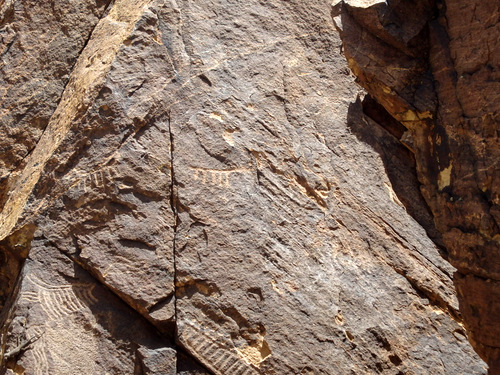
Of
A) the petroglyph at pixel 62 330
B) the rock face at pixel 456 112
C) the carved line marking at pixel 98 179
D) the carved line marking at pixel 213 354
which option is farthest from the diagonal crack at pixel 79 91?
the rock face at pixel 456 112

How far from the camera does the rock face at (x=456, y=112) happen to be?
2.76 m

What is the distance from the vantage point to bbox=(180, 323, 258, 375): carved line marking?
134 inches

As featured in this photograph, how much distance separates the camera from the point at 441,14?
3121mm

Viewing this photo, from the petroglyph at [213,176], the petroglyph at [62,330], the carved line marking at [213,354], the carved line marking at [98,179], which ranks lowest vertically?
the petroglyph at [62,330]

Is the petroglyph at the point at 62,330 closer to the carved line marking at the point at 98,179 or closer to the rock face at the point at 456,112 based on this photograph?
the carved line marking at the point at 98,179

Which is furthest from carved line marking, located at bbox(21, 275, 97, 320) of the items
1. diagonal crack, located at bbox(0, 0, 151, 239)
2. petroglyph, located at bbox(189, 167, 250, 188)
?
petroglyph, located at bbox(189, 167, 250, 188)

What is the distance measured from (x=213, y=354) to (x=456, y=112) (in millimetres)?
1893

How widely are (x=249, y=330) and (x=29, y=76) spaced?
2667mm

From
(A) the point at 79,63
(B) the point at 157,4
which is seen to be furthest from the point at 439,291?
(A) the point at 79,63

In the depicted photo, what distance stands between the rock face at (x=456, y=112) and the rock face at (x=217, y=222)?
730mm

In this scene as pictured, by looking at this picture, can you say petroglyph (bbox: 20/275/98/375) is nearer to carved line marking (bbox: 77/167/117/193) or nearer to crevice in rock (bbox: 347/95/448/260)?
carved line marking (bbox: 77/167/117/193)

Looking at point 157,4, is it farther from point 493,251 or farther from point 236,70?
point 493,251

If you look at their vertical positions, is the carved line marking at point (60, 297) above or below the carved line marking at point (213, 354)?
below

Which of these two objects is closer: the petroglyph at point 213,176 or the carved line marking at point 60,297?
the carved line marking at point 60,297
